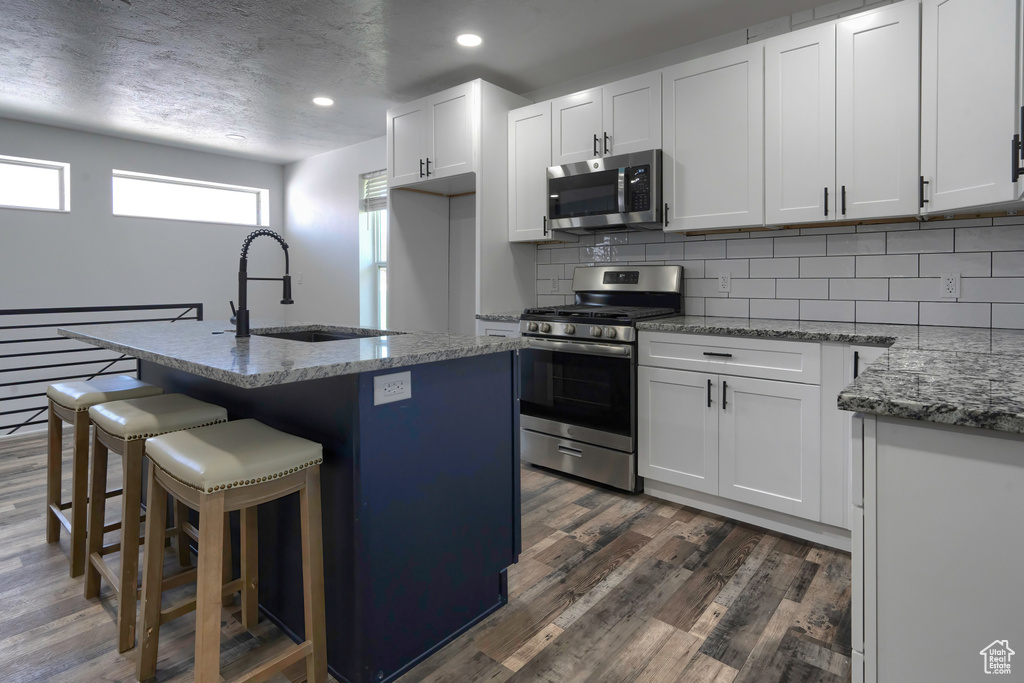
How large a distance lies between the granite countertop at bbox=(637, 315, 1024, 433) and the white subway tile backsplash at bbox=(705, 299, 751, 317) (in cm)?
69

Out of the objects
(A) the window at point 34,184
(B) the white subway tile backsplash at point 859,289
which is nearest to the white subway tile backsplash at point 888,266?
(B) the white subway tile backsplash at point 859,289

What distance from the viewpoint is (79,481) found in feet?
6.70

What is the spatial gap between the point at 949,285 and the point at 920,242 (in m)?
0.23

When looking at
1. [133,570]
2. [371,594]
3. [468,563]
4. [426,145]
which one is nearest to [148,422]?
[133,570]

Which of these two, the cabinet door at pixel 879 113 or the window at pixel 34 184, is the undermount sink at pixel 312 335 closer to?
the cabinet door at pixel 879 113

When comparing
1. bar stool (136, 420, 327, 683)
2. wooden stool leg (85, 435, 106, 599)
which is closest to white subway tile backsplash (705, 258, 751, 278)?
bar stool (136, 420, 327, 683)

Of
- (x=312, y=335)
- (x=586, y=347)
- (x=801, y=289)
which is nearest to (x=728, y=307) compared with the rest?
(x=801, y=289)

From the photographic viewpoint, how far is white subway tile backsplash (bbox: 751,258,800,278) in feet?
9.53

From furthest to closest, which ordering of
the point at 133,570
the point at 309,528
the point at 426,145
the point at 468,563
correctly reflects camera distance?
the point at 426,145
the point at 468,563
the point at 133,570
the point at 309,528

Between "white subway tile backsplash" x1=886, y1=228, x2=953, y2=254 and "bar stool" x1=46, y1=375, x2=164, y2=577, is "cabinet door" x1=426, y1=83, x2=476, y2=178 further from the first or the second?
"white subway tile backsplash" x1=886, y1=228, x2=953, y2=254

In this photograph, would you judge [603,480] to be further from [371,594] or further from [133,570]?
[133,570]

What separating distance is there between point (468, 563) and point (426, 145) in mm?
2978

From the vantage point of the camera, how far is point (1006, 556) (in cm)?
89
